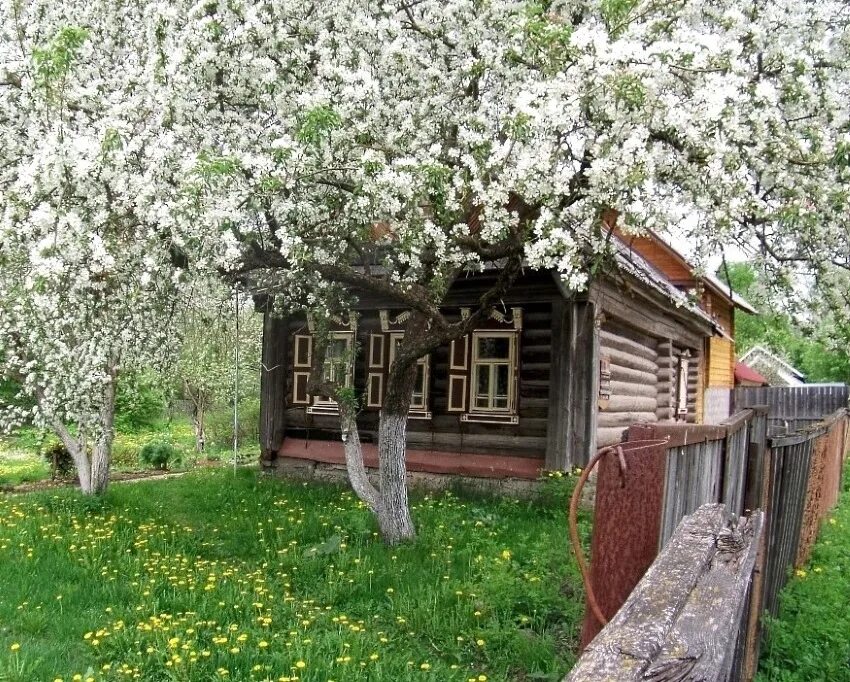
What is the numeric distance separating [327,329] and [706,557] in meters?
6.29

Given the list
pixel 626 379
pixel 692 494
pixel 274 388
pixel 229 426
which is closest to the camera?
pixel 692 494

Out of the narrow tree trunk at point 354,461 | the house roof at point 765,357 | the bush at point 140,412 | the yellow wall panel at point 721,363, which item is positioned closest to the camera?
the narrow tree trunk at point 354,461

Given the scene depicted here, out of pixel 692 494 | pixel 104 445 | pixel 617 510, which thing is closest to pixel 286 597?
pixel 692 494

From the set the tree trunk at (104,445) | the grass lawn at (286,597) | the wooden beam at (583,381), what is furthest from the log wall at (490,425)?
the tree trunk at (104,445)

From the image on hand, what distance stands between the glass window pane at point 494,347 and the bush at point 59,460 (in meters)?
8.95

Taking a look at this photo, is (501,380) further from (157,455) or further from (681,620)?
(681,620)

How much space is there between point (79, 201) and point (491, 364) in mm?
6289

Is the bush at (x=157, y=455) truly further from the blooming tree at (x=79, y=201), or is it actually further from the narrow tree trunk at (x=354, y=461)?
the narrow tree trunk at (x=354, y=461)

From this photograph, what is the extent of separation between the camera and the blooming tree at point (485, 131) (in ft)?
18.5

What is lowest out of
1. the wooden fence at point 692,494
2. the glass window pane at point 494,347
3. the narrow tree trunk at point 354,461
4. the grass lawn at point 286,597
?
the grass lawn at point 286,597

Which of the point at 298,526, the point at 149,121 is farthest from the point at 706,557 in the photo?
the point at 298,526

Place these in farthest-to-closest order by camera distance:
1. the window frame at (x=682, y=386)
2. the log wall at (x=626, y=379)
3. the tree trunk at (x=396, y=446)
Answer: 1. the window frame at (x=682, y=386)
2. the log wall at (x=626, y=379)
3. the tree trunk at (x=396, y=446)

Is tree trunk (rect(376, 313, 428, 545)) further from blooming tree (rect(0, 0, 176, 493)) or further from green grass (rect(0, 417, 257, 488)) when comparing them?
green grass (rect(0, 417, 257, 488))

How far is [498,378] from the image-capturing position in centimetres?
1089
